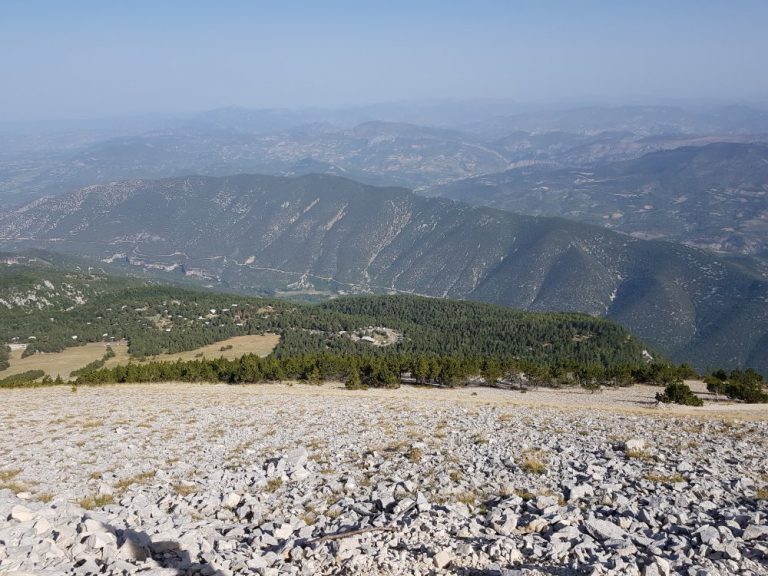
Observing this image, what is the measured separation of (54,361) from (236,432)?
126 m

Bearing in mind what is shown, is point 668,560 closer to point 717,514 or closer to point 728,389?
point 717,514

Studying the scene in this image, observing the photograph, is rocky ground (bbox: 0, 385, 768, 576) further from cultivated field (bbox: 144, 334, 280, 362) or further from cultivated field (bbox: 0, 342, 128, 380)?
cultivated field (bbox: 0, 342, 128, 380)

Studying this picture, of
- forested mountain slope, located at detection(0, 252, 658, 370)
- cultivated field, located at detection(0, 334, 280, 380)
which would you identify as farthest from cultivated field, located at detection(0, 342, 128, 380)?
forested mountain slope, located at detection(0, 252, 658, 370)

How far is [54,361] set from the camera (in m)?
129

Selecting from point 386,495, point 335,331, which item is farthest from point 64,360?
point 386,495

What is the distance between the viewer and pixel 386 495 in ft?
57.7

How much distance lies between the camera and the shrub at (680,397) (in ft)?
166

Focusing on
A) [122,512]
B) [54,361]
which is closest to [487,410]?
[122,512]

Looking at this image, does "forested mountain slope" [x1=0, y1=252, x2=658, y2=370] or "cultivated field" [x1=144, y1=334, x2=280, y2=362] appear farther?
"forested mountain slope" [x1=0, y1=252, x2=658, y2=370]

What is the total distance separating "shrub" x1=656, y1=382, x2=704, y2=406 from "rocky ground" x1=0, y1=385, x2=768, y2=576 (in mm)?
21500

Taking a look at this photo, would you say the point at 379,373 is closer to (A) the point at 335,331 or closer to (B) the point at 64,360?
(A) the point at 335,331

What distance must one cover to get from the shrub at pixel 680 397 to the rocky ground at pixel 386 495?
846 inches

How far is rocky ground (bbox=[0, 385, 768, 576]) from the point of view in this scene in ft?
42.0

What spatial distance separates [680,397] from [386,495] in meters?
46.5
